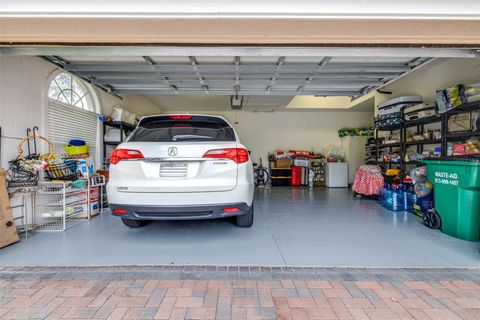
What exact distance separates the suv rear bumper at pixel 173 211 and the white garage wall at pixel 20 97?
1999 mm

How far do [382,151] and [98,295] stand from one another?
733 centimetres

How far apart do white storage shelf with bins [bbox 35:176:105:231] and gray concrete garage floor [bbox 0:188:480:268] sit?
29cm

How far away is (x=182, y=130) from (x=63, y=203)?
87.2 inches

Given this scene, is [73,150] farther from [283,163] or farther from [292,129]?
[292,129]

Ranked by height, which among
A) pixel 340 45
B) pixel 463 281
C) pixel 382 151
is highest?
pixel 340 45

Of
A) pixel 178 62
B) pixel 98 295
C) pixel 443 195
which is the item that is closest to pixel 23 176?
pixel 98 295

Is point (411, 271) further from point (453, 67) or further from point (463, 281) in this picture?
point (453, 67)

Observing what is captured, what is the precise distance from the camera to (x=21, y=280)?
2.04 metres

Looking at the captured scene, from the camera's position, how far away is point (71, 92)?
15.1 feet

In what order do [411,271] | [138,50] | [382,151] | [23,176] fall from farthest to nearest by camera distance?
[382,151]
[23,176]
[138,50]
[411,271]

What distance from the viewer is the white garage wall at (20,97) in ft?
10.3

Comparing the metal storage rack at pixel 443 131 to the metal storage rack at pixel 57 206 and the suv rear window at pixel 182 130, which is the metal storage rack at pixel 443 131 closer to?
the suv rear window at pixel 182 130

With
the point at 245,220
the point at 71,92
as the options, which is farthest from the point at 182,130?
the point at 71,92

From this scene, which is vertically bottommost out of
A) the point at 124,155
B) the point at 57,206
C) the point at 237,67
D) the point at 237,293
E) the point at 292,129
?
the point at 237,293
